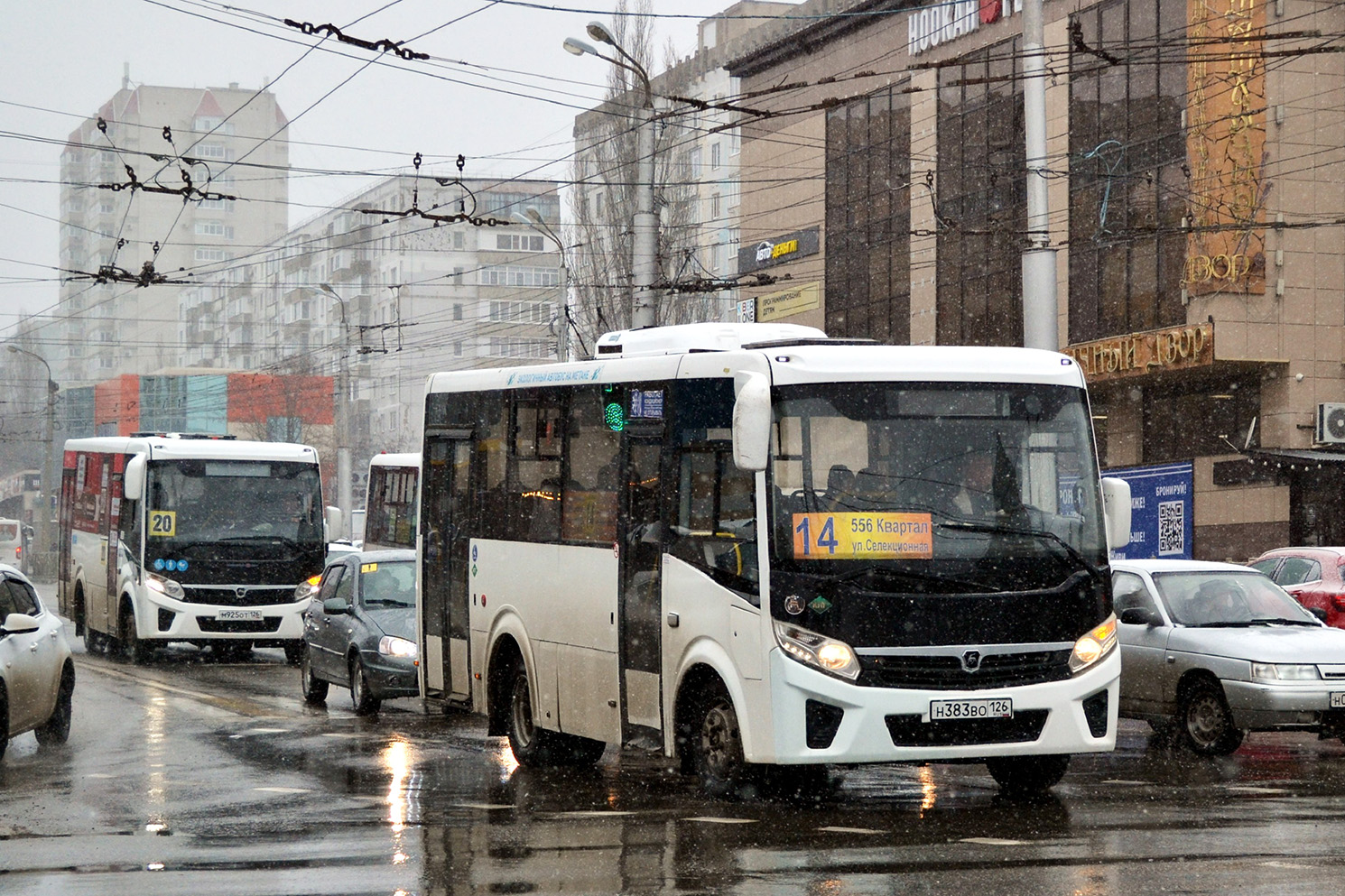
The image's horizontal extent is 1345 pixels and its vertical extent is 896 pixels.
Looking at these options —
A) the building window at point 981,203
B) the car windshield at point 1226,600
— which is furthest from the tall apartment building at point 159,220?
the car windshield at point 1226,600

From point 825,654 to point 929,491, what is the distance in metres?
1.05

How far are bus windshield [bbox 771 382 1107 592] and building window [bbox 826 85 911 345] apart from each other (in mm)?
31897

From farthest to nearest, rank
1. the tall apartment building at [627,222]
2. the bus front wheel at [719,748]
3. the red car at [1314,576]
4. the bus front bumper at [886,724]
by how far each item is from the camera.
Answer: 1. the tall apartment building at [627,222]
2. the red car at [1314,576]
3. the bus front wheel at [719,748]
4. the bus front bumper at [886,724]

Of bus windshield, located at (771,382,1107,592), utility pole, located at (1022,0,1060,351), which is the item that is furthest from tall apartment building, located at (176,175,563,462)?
bus windshield, located at (771,382,1107,592)

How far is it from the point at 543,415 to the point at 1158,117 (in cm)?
2398

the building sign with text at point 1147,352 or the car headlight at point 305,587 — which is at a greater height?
the building sign with text at point 1147,352

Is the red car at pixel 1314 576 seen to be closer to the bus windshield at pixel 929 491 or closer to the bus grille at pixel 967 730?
the bus windshield at pixel 929 491

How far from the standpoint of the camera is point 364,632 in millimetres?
17859

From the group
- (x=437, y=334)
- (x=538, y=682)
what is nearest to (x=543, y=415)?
(x=538, y=682)

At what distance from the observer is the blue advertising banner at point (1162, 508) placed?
→ 3525cm

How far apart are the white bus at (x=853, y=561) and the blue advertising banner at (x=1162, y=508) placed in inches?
944

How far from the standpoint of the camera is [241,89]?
15750 centimetres

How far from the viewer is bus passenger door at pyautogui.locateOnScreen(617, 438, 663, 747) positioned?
11492mm

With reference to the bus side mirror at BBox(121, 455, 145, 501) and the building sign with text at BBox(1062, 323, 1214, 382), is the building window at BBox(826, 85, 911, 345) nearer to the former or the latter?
the building sign with text at BBox(1062, 323, 1214, 382)
